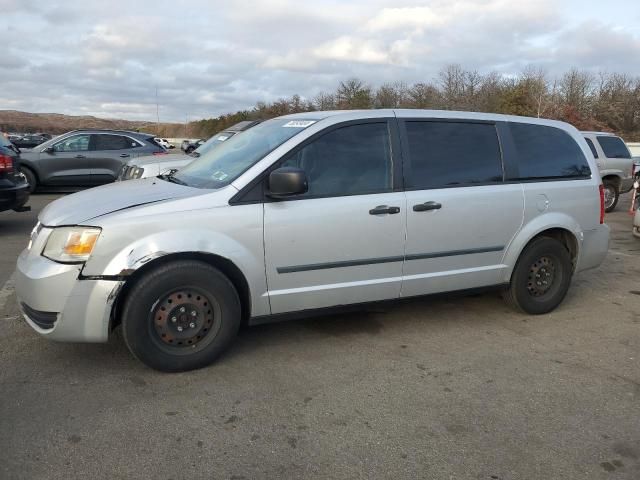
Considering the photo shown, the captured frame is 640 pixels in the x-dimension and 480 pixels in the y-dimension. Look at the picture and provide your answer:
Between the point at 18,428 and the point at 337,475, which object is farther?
the point at 18,428

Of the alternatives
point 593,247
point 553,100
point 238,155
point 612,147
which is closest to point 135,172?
point 238,155

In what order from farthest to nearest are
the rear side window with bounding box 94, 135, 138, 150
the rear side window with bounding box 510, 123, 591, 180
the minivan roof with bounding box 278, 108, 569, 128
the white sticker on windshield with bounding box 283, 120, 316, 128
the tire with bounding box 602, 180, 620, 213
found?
the rear side window with bounding box 94, 135, 138, 150, the tire with bounding box 602, 180, 620, 213, the rear side window with bounding box 510, 123, 591, 180, the minivan roof with bounding box 278, 108, 569, 128, the white sticker on windshield with bounding box 283, 120, 316, 128

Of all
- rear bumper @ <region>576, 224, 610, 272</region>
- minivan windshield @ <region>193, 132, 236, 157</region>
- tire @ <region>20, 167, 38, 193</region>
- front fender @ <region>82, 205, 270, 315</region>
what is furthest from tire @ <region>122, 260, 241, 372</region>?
tire @ <region>20, 167, 38, 193</region>

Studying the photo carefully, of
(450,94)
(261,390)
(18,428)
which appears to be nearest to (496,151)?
(261,390)

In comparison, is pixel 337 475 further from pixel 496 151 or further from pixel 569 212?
pixel 569 212

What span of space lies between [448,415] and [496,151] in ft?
8.01

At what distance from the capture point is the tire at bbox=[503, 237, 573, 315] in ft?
16.0

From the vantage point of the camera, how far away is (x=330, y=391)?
3.55 m

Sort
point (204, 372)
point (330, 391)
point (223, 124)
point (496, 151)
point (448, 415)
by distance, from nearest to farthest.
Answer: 1. point (448, 415)
2. point (330, 391)
3. point (204, 372)
4. point (496, 151)
5. point (223, 124)

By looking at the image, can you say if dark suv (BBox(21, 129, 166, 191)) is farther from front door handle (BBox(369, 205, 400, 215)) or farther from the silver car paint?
front door handle (BBox(369, 205, 400, 215))

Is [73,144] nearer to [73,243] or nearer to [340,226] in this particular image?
[73,243]

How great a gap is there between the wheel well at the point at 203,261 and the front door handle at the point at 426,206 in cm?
143

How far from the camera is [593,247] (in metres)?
5.27

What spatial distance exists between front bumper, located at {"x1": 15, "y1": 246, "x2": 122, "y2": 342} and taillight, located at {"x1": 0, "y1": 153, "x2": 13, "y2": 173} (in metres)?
5.30
